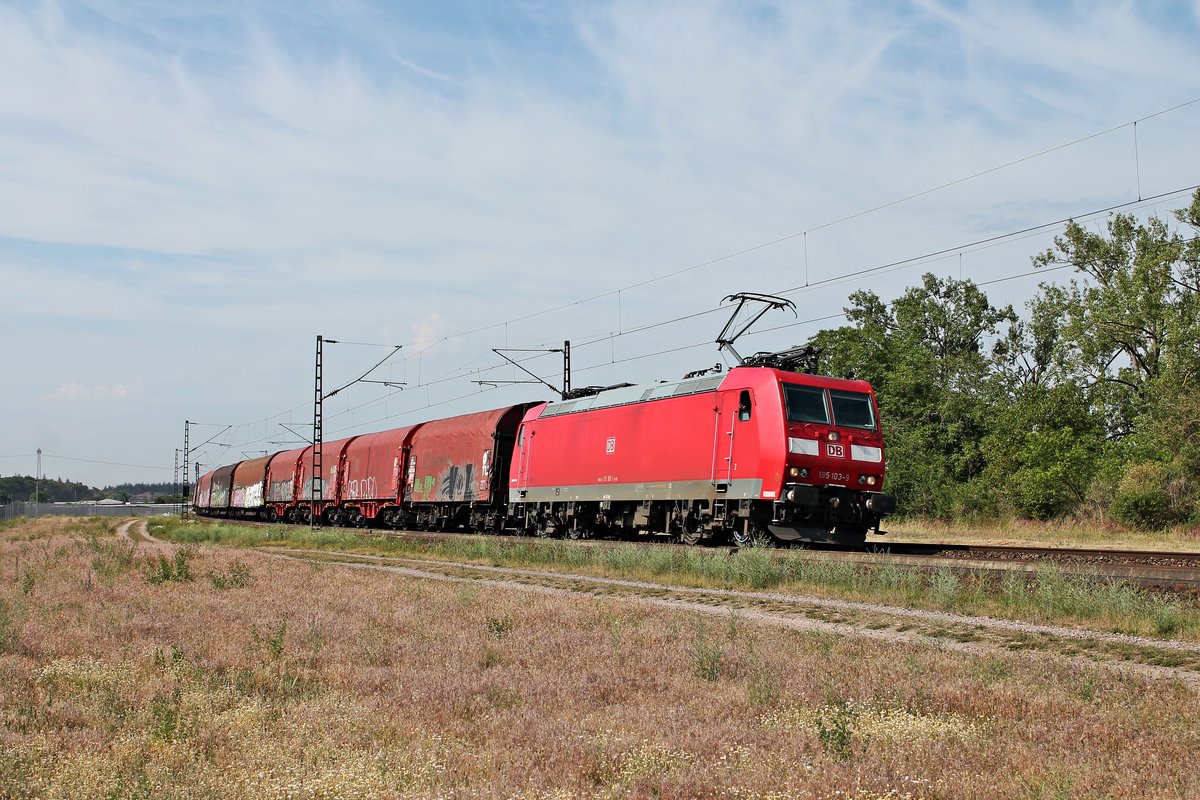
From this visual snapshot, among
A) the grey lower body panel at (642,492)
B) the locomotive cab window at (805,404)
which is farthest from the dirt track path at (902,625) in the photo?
the locomotive cab window at (805,404)

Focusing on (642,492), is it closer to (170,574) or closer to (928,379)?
(170,574)

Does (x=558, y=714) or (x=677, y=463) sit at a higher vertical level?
(x=677, y=463)

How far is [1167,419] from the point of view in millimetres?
35375

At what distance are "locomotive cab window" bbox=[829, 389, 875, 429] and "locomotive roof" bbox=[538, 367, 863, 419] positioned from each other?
1.04 ft

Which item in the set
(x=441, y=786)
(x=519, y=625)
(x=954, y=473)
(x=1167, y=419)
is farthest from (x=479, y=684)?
(x=954, y=473)

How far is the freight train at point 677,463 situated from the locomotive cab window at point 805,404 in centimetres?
3

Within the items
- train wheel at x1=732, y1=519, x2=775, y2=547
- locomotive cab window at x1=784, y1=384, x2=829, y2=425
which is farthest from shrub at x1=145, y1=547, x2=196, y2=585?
locomotive cab window at x1=784, y1=384, x2=829, y2=425

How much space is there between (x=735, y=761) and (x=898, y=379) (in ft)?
158

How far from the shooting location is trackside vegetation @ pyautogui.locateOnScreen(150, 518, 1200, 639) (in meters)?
11.9

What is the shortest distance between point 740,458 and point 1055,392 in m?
26.1

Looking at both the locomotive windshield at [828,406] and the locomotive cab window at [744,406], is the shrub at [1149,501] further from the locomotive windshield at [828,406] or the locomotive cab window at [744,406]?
the locomotive cab window at [744,406]

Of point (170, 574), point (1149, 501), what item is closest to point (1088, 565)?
point (170, 574)

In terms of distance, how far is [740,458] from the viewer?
21797 mm

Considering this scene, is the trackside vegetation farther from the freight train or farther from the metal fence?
the metal fence
